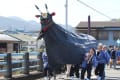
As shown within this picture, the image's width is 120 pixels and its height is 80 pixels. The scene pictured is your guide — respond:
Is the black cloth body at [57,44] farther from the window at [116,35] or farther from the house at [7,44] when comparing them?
the window at [116,35]

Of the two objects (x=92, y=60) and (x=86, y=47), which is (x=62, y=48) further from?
(x=92, y=60)

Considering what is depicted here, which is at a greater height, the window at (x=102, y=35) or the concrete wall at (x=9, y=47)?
the window at (x=102, y=35)

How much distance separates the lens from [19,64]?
22.5 meters

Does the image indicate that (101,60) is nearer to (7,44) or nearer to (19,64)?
(19,64)

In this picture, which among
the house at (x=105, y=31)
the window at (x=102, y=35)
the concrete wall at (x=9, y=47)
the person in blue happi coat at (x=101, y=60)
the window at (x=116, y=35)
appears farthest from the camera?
the window at (x=102, y=35)

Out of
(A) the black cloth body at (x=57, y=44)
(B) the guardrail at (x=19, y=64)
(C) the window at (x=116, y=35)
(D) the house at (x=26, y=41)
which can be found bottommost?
(B) the guardrail at (x=19, y=64)

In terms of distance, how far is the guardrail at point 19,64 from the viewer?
19.1 meters

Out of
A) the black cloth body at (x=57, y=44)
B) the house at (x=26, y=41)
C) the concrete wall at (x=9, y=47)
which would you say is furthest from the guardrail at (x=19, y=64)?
the house at (x=26, y=41)

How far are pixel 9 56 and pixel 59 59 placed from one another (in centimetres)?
517

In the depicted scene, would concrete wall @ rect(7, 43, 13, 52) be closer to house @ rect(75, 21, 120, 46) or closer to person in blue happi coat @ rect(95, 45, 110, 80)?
person in blue happi coat @ rect(95, 45, 110, 80)

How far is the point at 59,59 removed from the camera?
47.4 ft

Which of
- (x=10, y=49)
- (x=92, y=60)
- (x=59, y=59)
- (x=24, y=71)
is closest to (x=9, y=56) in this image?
(x=24, y=71)

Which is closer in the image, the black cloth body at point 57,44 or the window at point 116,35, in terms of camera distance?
the black cloth body at point 57,44

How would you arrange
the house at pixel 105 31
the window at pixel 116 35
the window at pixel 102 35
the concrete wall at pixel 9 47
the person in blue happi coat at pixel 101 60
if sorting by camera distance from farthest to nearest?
the window at pixel 102 35
the house at pixel 105 31
the window at pixel 116 35
the concrete wall at pixel 9 47
the person in blue happi coat at pixel 101 60
